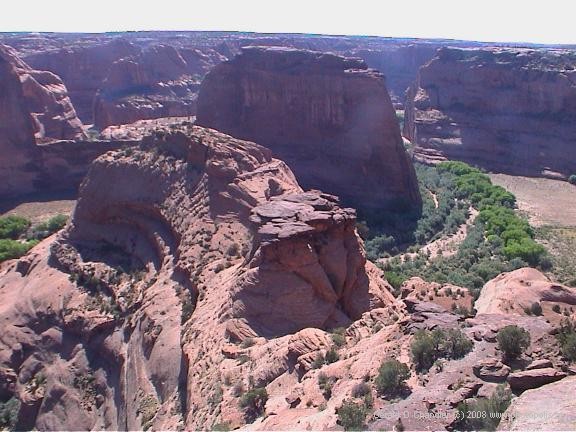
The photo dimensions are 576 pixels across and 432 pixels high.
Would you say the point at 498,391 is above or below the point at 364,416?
above

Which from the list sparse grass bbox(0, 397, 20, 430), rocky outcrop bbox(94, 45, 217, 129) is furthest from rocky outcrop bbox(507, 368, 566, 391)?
rocky outcrop bbox(94, 45, 217, 129)

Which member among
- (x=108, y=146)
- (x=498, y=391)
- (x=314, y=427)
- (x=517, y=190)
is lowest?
(x=517, y=190)

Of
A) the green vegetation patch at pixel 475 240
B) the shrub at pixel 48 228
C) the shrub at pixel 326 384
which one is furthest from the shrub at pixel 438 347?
the shrub at pixel 48 228

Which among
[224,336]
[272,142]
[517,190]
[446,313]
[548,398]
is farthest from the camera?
[517,190]

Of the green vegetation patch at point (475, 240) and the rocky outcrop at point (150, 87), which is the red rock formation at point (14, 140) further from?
the green vegetation patch at point (475, 240)

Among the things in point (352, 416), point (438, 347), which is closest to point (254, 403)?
point (352, 416)

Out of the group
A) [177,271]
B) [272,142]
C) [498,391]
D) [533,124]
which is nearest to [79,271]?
[177,271]

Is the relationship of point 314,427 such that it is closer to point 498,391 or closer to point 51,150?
point 498,391

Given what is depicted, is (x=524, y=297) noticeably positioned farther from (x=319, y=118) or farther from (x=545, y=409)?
(x=319, y=118)
